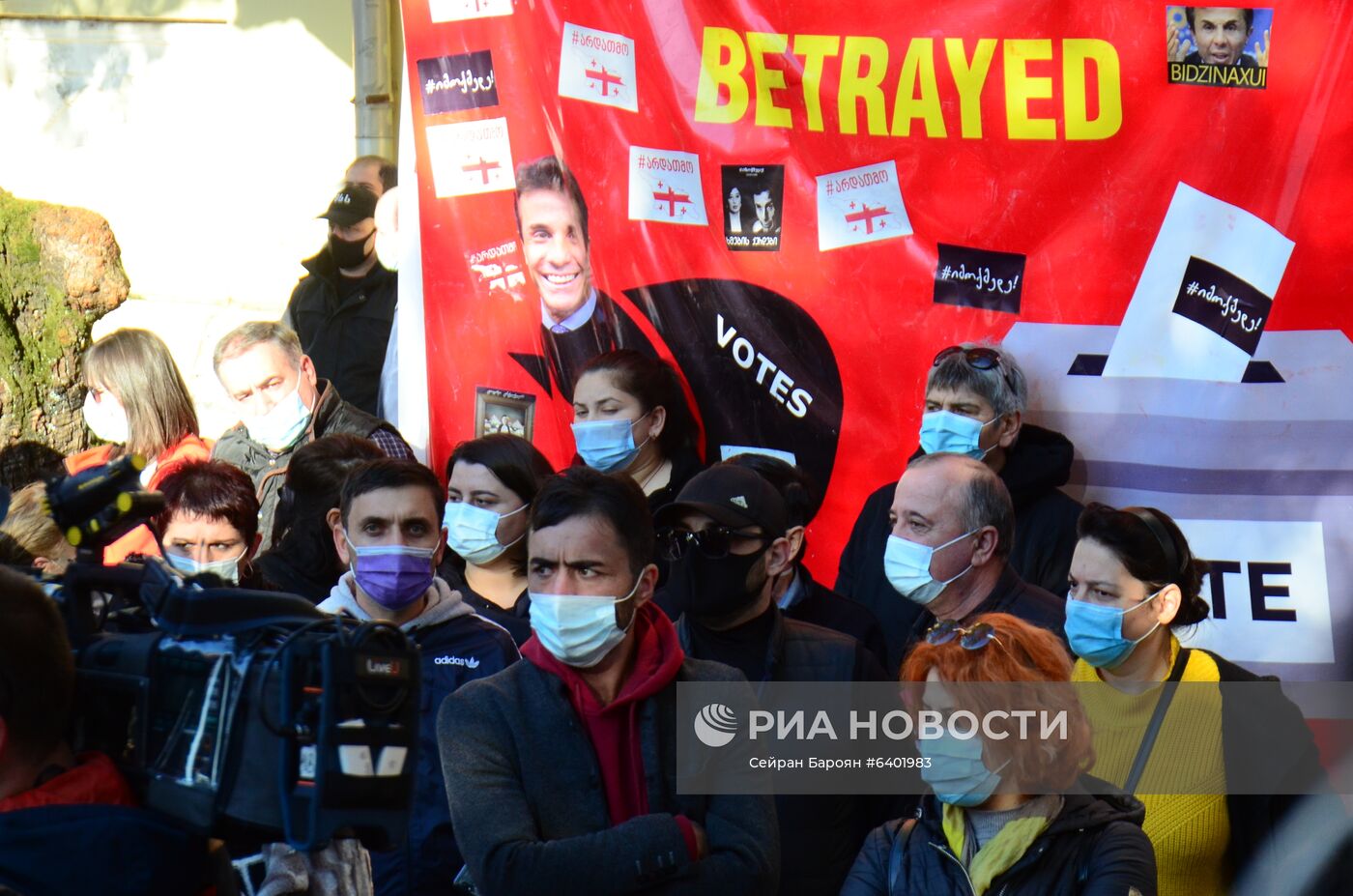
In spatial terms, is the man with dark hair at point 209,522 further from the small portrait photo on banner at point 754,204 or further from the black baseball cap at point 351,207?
the black baseball cap at point 351,207

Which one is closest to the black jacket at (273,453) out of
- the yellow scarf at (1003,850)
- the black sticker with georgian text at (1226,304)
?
the black sticker with georgian text at (1226,304)

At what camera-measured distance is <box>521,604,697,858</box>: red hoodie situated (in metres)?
3.46

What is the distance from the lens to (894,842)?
11.5 ft

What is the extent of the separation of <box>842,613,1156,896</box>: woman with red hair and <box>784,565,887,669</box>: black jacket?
1018mm

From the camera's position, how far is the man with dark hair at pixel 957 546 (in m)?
4.56

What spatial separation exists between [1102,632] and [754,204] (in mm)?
2132

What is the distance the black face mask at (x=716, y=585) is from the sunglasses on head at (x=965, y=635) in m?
0.76

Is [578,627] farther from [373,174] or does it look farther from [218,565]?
[373,174]

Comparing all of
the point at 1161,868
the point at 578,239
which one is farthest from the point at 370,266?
the point at 1161,868

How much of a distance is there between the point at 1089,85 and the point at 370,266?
10.9 ft

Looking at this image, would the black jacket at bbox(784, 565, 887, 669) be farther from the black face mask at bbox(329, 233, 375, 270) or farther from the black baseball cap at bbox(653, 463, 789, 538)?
the black face mask at bbox(329, 233, 375, 270)

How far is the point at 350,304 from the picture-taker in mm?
7395

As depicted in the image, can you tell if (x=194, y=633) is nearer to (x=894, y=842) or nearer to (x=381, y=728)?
(x=381, y=728)

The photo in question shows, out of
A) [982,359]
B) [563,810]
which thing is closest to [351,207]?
[982,359]
